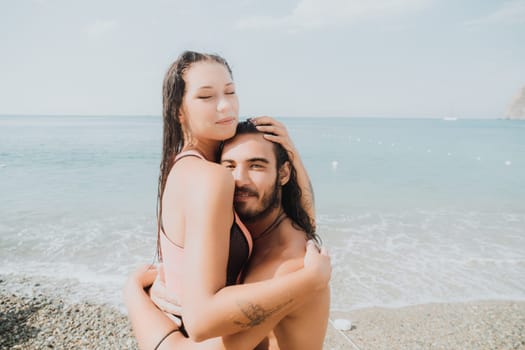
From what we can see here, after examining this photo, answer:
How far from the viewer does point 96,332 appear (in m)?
6.58

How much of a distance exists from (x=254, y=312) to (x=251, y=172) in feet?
3.55

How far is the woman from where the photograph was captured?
83.5 inches

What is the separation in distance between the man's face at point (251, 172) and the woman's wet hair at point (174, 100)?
0.42 metres

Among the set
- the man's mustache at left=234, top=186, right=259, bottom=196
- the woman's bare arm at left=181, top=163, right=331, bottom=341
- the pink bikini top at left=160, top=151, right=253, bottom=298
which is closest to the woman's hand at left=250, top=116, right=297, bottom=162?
the man's mustache at left=234, top=186, right=259, bottom=196

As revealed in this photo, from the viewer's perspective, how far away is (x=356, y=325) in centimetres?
707

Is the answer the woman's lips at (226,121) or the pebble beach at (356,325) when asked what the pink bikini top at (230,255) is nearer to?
the woman's lips at (226,121)

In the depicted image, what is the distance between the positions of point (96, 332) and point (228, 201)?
5.62 m

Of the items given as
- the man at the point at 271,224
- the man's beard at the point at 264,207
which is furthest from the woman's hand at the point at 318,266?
the man's beard at the point at 264,207

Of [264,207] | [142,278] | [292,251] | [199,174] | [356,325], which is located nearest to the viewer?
[199,174]

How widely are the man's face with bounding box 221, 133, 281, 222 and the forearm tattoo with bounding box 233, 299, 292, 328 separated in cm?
82

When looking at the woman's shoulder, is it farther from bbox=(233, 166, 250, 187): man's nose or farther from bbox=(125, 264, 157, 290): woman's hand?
bbox=(125, 264, 157, 290): woman's hand

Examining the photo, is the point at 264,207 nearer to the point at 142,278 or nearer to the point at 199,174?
the point at 199,174

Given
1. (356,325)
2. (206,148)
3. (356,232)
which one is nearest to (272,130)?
(206,148)

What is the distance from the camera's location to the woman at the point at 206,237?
2.12 meters
